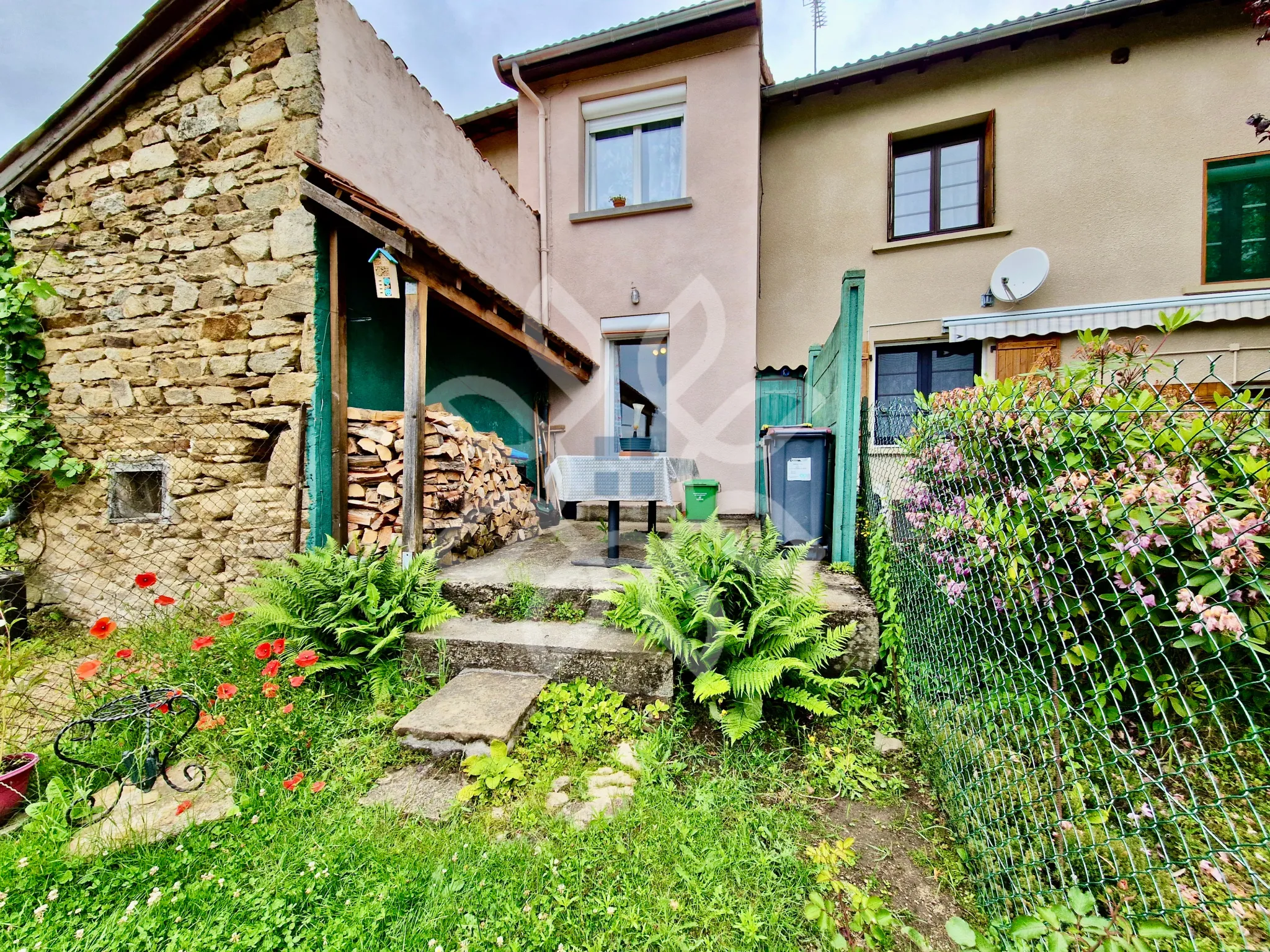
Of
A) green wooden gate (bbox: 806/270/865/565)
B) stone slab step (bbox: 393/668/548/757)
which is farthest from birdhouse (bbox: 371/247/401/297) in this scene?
green wooden gate (bbox: 806/270/865/565)

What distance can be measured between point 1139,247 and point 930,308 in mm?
2422

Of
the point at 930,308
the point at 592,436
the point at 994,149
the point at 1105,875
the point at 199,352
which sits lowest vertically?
the point at 1105,875

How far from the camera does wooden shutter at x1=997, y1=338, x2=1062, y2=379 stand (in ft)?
19.6

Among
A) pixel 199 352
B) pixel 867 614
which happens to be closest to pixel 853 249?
pixel 867 614

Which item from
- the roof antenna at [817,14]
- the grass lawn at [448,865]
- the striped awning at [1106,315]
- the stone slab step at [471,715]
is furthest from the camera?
the roof antenna at [817,14]

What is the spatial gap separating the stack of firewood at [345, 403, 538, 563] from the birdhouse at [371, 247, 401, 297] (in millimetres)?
981

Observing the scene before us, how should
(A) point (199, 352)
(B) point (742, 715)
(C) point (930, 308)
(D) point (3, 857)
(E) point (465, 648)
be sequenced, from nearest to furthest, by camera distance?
(D) point (3, 857) < (B) point (742, 715) < (E) point (465, 648) < (A) point (199, 352) < (C) point (930, 308)

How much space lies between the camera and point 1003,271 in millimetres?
5992

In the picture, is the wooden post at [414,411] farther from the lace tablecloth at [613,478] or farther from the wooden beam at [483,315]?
the lace tablecloth at [613,478]

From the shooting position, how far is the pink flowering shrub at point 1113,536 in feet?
4.23

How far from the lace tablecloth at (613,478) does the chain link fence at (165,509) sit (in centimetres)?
201

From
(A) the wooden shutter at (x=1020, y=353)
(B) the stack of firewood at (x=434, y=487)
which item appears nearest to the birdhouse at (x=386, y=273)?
(B) the stack of firewood at (x=434, y=487)

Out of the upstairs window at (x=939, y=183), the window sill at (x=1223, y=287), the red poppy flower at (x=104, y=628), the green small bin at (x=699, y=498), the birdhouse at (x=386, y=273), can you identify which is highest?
the upstairs window at (x=939, y=183)

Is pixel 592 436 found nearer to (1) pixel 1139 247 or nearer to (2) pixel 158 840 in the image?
(2) pixel 158 840
